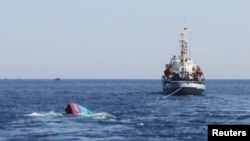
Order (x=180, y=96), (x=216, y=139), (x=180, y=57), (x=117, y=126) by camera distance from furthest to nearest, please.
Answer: (x=180, y=57), (x=180, y=96), (x=117, y=126), (x=216, y=139)

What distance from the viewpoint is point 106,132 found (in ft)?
169

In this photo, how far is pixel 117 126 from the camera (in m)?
57.1

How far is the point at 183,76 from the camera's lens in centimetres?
13225

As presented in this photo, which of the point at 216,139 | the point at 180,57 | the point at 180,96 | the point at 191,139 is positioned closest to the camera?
the point at 216,139

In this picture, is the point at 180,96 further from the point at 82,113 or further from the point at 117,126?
the point at 117,126

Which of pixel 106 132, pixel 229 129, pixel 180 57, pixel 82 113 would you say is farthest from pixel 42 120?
pixel 180 57

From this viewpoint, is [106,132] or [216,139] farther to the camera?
[106,132]

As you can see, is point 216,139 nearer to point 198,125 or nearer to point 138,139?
point 138,139

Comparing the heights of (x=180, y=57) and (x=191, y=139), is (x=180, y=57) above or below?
above

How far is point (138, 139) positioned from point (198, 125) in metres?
12.5

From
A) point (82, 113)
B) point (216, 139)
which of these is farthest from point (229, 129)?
point (82, 113)

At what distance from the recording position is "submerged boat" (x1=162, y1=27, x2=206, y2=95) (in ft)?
410

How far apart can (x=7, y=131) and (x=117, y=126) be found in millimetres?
10266

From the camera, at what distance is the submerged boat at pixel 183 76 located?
12500 cm
